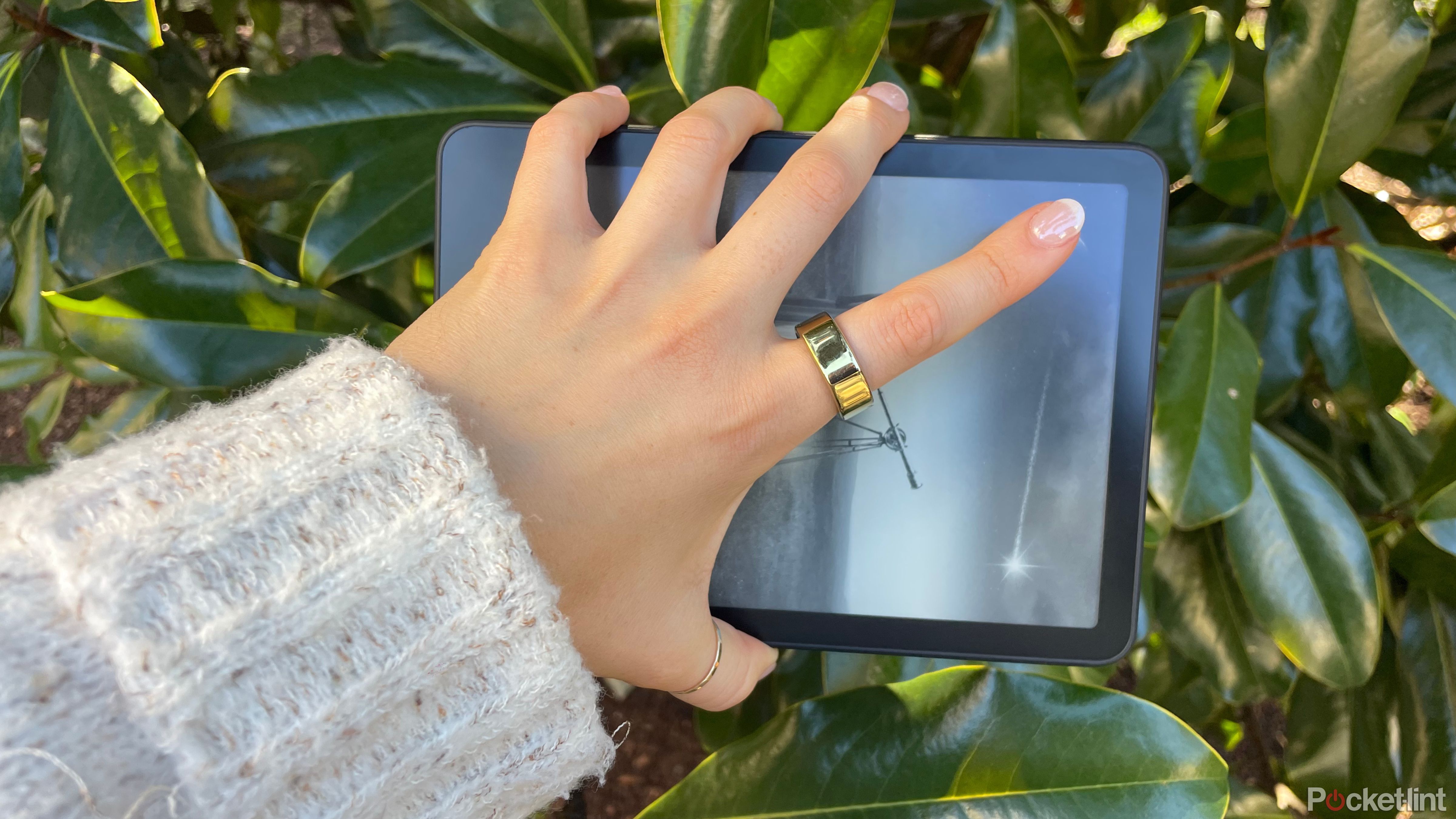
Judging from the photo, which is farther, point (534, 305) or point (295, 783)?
point (534, 305)

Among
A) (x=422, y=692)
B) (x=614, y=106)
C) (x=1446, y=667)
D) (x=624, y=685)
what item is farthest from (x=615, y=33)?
(x=1446, y=667)

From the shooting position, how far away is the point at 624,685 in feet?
3.22

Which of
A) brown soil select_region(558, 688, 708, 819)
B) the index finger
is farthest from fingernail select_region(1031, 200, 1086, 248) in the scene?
brown soil select_region(558, 688, 708, 819)

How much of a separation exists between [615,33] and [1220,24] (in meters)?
0.55

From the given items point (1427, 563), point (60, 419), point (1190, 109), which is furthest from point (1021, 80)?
point (60, 419)

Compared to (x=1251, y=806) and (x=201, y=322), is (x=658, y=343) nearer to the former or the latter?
(x=201, y=322)

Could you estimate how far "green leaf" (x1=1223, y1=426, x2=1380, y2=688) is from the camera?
648mm

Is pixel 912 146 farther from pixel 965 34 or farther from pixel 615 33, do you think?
pixel 965 34

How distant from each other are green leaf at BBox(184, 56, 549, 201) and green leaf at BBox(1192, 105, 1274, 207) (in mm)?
620

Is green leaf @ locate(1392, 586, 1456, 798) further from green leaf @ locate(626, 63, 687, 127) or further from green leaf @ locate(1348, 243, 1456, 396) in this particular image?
green leaf @ locate(626, 63, 687, 127)

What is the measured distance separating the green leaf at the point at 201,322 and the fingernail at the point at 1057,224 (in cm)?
52

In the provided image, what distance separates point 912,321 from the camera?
0.46 m

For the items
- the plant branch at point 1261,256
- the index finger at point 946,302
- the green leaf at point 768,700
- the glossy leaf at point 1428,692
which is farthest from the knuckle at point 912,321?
the glossy leaf at point 1428,692

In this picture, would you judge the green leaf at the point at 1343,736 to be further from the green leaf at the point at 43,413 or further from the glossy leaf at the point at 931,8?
the green leaf at the point at 43,413
